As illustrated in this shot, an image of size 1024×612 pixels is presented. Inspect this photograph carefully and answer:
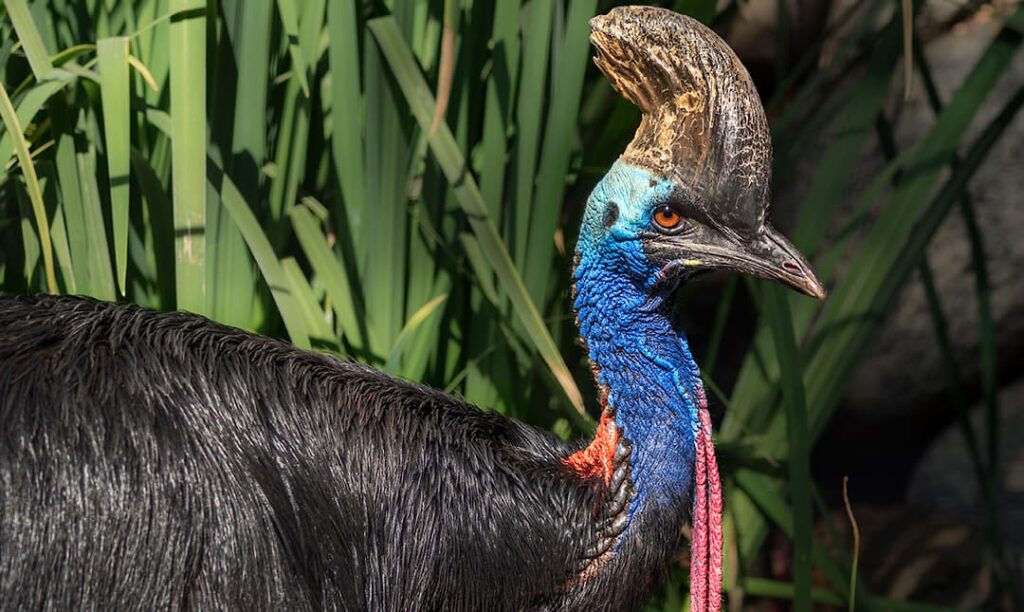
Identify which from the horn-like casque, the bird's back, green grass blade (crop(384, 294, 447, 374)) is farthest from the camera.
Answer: green grass blade (crop(384, 294, 447, 374))

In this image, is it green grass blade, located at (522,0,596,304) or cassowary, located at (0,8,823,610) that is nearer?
cassowary, located at (0,8,823,610)

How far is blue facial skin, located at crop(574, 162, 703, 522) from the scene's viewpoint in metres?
1.97

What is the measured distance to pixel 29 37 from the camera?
2.08m

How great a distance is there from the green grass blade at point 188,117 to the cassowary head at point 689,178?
0.58m

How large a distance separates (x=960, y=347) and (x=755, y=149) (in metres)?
3.17

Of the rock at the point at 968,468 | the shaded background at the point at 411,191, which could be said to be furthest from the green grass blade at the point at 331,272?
the rock at the point at 968,468

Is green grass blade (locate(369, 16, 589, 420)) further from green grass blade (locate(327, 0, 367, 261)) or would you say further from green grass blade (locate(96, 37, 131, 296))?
green grass blade (locate(96, 37, 131, 296))

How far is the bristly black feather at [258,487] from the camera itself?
180 centimetres

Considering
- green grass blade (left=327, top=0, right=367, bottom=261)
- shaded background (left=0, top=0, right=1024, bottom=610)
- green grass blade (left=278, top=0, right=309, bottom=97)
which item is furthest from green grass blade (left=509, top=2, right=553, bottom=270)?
green grass blade (left=278, top=0, right=309, bottom=97)

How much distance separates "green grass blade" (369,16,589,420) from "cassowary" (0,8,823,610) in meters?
0.23

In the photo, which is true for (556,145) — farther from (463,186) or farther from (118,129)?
(118,129)

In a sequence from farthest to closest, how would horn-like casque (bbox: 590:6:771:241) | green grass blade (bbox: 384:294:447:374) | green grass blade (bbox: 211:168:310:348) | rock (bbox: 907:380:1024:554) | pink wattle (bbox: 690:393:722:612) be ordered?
1. rock (bbox: 907:380:1024:554)
2. green grass blade (bbox: 384:294:447:374)
3. green grass blade (bbox: 211:168:310:348)
4. pink wattle (bbox: 690:393:722:612)
5. horn-like casque (bbox: 590:6:771:241)

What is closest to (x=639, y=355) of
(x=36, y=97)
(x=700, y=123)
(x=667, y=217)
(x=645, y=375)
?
(x=645, y=375)

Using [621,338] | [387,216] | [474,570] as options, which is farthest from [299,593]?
[387,216]
